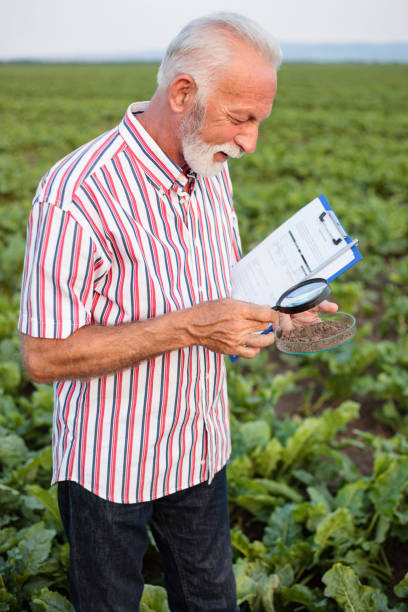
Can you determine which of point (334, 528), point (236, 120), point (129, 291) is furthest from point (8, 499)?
point (236, 120)

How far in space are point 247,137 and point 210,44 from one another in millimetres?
267

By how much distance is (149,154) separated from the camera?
154 cm

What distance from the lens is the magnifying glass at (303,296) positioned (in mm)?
1573

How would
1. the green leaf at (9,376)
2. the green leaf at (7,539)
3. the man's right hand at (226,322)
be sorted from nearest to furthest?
the man's right hand at (226,322)
the green leaf at (7,539)
the green leaf at (9,376)

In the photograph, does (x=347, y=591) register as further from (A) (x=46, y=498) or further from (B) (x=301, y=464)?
(A) (x=46, y=498)

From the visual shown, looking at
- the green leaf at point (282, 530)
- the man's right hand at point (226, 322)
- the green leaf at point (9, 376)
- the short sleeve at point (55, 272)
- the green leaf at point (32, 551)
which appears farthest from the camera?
the green leaf at point (9, 376)

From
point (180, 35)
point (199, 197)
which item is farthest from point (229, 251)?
point (180, 35)

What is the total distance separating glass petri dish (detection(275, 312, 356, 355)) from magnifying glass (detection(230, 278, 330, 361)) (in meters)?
0.12

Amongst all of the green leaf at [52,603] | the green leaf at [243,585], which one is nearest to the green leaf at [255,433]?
the green leaf at [243,585]

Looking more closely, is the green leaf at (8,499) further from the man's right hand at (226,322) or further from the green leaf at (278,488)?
the man's right hand at (226,322)

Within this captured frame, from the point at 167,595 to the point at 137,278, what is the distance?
4.25 ft

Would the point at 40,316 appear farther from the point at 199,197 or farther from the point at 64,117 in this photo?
the point at 64,117

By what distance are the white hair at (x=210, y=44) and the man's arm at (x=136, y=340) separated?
0.56 meters

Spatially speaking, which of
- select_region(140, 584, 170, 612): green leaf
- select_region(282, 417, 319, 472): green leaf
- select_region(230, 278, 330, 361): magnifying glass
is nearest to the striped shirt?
select_region(230, 278, 330, 361): magnifying glass
